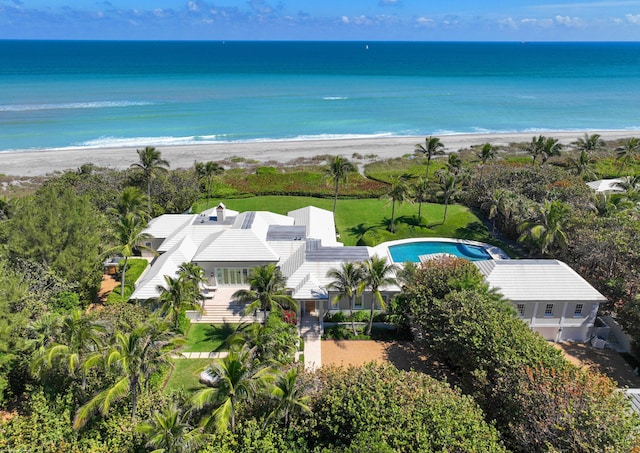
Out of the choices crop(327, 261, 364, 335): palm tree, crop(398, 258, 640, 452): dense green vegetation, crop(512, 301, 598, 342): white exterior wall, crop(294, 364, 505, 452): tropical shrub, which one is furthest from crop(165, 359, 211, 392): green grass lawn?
crop(512, 301, 598, 342): white exterior wall

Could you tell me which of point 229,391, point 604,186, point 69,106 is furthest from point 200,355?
point 69,106

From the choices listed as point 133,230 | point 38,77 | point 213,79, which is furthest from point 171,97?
point 133,230

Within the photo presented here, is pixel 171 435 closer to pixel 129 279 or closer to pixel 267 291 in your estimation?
pixel 267 291

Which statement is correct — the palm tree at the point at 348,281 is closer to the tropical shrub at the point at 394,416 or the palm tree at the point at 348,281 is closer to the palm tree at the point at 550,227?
the tropical shrub at the point at 394,416

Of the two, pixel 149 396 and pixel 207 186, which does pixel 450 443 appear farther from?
pixel 207 186

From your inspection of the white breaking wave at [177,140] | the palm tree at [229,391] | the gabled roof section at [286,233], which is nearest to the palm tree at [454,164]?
the gabled roof section at [286,233]

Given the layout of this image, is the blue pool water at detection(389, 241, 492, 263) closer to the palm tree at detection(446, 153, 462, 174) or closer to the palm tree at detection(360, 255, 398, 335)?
the palm tree at detection(360, 255, 398, 335)
